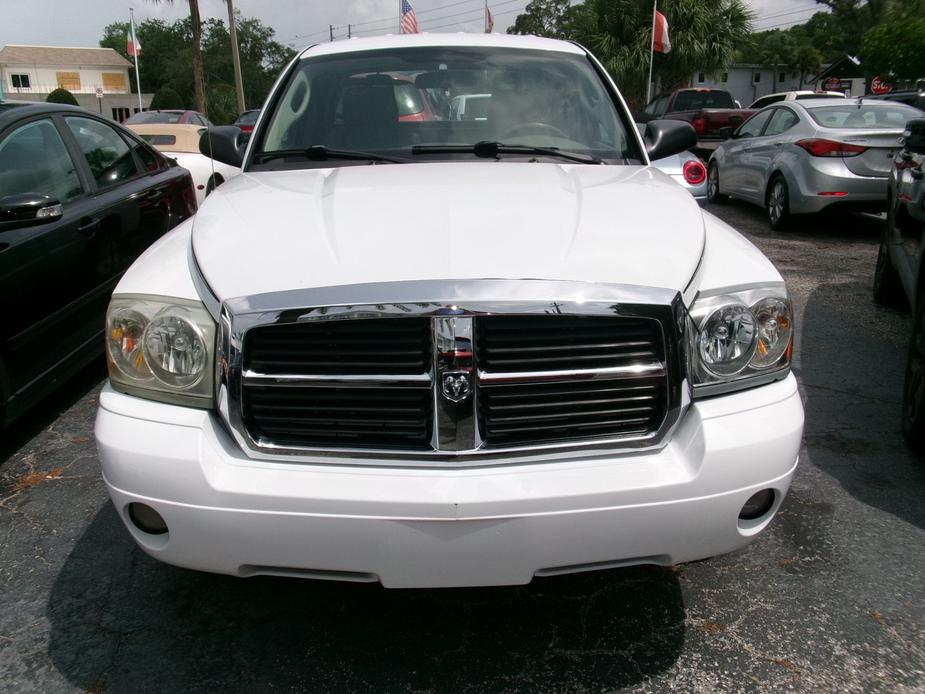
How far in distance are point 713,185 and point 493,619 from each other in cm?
1089

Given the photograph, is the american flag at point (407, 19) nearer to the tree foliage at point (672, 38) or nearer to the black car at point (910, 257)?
the tree foliage at point (672, 38)

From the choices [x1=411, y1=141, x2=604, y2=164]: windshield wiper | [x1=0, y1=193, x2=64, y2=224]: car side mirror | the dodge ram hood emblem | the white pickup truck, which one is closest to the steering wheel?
[x1=411, y1=141, x2=604, y2=164]: windshield wiper

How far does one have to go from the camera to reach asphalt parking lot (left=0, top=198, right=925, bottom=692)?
2.28 m

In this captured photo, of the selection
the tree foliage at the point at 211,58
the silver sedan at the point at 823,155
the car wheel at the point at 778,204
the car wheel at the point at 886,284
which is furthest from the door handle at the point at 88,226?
the tree foliage at the point at 211,58

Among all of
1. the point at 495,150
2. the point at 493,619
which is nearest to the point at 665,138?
the point at 495,150

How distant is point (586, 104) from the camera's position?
139 inches

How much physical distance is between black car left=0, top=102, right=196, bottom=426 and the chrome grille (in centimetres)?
256

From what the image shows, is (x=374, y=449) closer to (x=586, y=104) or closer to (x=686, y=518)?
(x=686, y=518)

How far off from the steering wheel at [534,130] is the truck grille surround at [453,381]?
1.55m

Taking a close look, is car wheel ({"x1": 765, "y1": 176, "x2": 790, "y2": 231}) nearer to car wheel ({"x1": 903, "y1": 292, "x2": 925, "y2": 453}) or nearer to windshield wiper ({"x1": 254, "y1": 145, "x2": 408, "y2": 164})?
car wheel ({"x1": 903, "y1": 292, "x2": 925, "y2": 453})

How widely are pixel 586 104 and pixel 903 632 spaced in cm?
235

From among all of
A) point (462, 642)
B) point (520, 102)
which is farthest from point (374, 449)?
point (520, 102)

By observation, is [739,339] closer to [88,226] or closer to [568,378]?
[568,378]

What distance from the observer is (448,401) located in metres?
2.00
